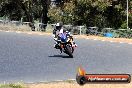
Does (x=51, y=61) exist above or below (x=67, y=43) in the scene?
below

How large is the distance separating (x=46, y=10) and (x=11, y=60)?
3423 cm

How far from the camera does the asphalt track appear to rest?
51.6ft

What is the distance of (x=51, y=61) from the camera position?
19500 mm

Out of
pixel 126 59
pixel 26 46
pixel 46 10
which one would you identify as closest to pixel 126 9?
pixel 46 10

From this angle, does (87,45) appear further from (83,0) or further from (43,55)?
(83,0)

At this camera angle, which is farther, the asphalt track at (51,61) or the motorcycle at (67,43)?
the motorcycle at (67,43)

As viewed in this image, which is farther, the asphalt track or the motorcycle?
the motorcycle

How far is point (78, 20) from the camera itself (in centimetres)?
4450

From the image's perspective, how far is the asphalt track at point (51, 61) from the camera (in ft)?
51.6

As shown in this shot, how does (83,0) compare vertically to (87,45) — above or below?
above

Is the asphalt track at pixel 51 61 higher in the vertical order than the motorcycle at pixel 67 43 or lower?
lower

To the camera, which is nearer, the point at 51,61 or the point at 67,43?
the point at 51,61

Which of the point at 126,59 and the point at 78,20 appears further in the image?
the point at 78,20

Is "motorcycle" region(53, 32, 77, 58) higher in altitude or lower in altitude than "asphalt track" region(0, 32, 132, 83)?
higher
